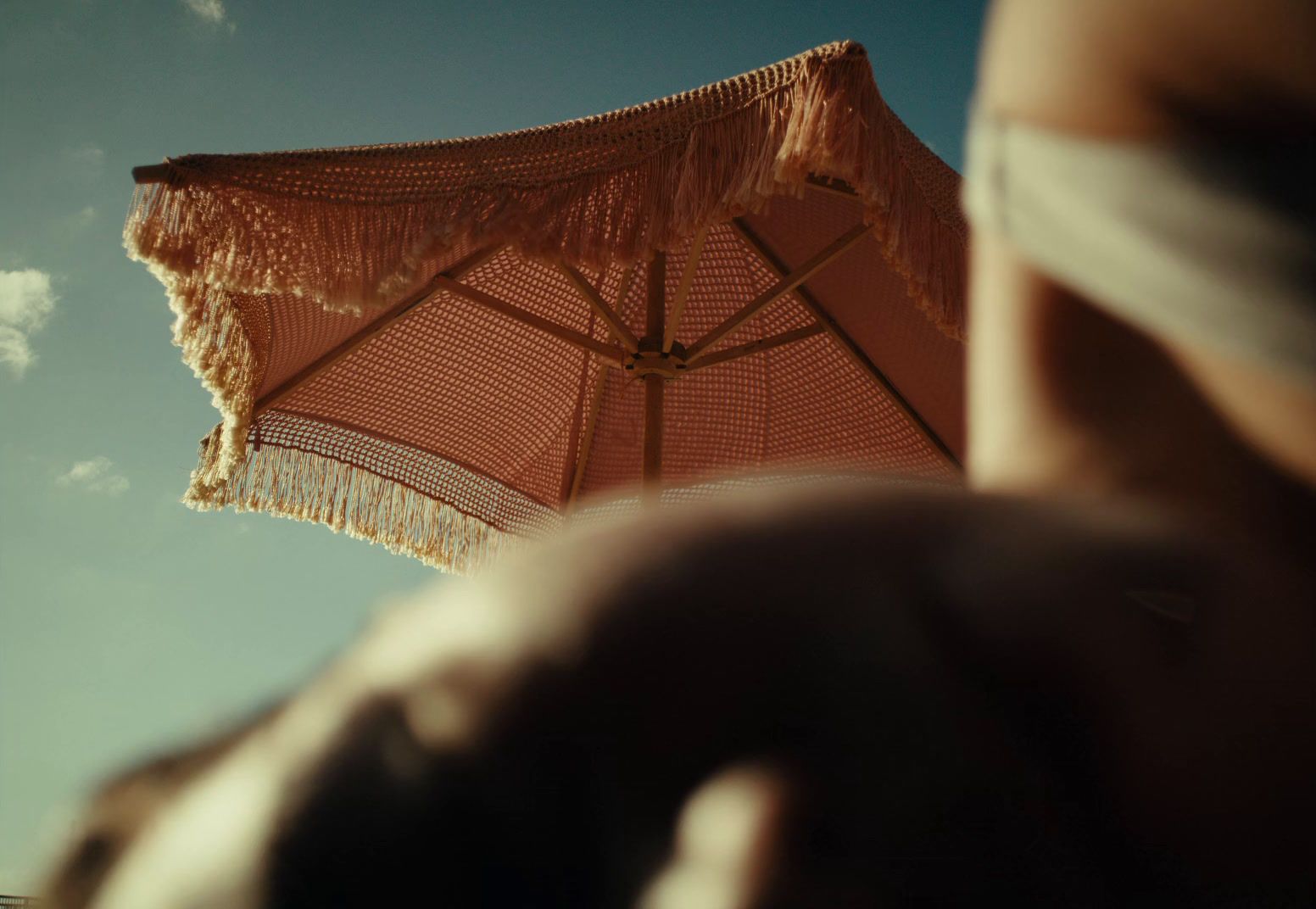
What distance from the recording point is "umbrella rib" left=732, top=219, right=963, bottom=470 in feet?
11.4

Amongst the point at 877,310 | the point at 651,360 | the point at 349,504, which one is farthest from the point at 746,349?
the point at 349,504

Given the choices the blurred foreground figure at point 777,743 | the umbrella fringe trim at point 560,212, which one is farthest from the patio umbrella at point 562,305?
the blurred foreground figure at point 777,743

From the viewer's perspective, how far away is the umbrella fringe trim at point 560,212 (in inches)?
78.0

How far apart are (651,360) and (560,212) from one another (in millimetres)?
830

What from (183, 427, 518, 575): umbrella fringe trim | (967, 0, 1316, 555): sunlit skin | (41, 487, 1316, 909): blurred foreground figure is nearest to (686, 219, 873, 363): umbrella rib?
(183, 427, 518, 575): umbrella fringe trim

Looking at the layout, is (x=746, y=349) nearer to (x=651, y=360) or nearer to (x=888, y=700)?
(x=651, y=360)

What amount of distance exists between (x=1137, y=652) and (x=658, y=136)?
6.58ft

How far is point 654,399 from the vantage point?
2.86 metres

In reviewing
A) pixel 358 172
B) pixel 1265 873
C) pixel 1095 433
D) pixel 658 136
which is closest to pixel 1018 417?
pixel 1095 433

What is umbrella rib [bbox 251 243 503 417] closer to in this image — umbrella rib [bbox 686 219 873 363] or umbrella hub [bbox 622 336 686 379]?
umbrella hub [bbox 622 336 686 379]

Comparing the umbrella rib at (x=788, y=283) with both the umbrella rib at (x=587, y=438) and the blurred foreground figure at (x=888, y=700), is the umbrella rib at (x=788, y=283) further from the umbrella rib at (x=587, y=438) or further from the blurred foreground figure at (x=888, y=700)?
the blurred foreground figure at (x=888, y=700)

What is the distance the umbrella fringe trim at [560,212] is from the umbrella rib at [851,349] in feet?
4.14

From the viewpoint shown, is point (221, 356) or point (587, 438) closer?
point (221, 356)

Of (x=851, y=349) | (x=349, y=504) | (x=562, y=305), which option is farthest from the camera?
(x=562, y=305)
